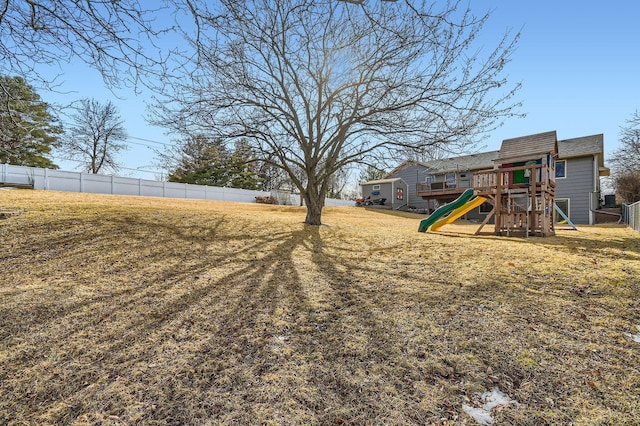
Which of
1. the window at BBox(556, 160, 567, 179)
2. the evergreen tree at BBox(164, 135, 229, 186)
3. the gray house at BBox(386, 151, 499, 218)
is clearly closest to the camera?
the evergreen tree at BBox(164, 135, 229, 186)

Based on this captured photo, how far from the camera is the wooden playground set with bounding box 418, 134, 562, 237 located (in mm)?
8633

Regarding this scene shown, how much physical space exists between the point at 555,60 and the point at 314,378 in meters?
8.09

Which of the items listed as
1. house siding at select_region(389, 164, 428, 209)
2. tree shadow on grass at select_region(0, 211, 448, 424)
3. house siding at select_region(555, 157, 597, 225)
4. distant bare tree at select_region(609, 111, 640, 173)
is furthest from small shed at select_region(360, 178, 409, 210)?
tree shadow on grass at select_region(0, 211, 448, 424)

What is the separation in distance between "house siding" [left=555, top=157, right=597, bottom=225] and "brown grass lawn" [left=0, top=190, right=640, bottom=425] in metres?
14.6

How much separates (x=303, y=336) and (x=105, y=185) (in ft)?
77.1

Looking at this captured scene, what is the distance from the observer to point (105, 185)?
20.6m

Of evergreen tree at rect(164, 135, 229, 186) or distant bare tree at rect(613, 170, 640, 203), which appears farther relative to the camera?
distant bare tree at rect(613, 170, 640, 203)

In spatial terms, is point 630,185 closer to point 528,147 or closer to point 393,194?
point 393,194

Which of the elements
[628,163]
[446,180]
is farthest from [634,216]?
[628,163]

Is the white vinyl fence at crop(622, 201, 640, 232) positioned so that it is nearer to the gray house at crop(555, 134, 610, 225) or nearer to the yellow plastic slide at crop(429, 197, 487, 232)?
the gray house at crop(555, 134, 610, 225)

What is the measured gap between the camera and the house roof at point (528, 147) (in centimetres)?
984

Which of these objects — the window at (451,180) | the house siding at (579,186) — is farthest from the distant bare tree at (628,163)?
the window at (451,180)

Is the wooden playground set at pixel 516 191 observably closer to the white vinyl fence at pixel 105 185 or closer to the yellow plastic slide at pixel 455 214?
the yellow plastic slide at pixel 455 214

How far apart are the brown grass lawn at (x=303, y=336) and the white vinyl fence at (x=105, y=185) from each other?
55.7ft
